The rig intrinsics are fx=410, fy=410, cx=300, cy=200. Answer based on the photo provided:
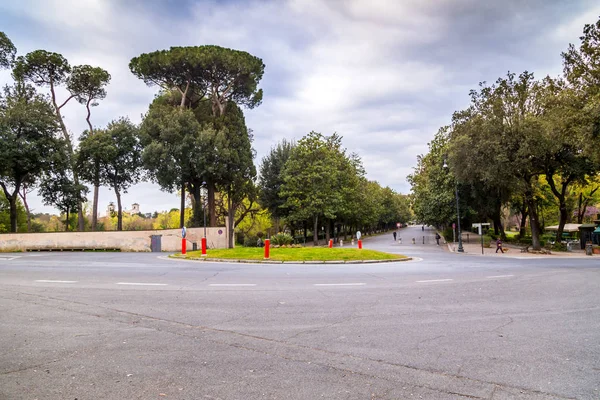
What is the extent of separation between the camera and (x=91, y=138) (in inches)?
1710

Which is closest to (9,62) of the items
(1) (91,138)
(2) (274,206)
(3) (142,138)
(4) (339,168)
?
(1) (91,138)

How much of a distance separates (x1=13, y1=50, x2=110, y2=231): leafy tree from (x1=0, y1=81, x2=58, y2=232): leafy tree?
2599 mm

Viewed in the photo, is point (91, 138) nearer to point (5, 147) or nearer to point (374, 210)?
point (5, 147)

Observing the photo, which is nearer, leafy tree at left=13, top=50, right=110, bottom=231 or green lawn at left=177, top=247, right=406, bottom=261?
green lawn at left=177, top=247, right=406, bottom=261

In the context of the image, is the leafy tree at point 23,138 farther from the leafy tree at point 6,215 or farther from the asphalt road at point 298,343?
the asphalt road at point 298,343

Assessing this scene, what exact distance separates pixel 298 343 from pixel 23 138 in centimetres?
4351

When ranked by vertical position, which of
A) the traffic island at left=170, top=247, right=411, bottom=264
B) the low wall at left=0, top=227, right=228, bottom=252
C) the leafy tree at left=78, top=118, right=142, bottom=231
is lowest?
the traffic island at left=170, top=247, right=411, bottom=264

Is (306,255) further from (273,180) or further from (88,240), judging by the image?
(273,180)

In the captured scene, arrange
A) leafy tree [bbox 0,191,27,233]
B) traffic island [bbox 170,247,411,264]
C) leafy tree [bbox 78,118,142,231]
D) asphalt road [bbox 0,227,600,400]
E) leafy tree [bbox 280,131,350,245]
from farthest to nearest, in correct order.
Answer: leafy tree [bbox 0,191,27,233], leafy tree [bbox 280,131,350,245], leafy tree [bbox 78,118,142,231], traffic island [bbox 170,247,411,264], asphalt road [bbox 0,227,600,400]

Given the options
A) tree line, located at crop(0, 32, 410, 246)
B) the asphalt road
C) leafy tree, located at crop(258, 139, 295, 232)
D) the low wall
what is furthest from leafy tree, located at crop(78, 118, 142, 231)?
the asphalt road

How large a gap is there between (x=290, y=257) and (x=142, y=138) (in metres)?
29.3

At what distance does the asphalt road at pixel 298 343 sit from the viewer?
4.23 m

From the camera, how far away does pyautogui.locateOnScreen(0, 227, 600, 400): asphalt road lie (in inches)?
167

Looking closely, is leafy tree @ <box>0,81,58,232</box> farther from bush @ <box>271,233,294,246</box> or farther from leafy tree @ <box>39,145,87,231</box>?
bush @ <box>271,233,294,246</box>
